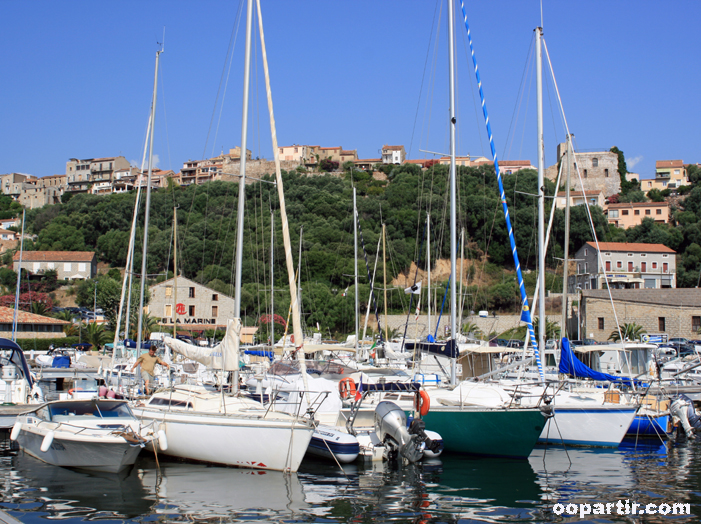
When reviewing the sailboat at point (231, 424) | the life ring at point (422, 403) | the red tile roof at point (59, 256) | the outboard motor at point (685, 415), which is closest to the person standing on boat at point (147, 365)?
the sailboat at point (231, 424)

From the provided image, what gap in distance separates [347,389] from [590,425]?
→ 592 cm

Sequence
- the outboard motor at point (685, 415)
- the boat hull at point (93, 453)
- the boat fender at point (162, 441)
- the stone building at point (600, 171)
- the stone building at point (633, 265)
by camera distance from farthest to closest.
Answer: the stone building at point (600, 171), the stone building at point (633, 265), the outboard motor at point (685, 415), the boat fender at point (162, 441), the boat hull at point (93, 453)

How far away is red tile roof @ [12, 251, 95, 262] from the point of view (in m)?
79.6

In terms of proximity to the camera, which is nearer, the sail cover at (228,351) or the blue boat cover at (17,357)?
the sail cover at (228,351)

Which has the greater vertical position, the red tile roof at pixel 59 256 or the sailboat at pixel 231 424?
the red tile roof at pixel 59 256

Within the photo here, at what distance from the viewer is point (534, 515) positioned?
9570 millimetres

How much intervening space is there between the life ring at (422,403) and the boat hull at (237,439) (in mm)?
3010

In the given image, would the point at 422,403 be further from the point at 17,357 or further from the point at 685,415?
the point at 17,357

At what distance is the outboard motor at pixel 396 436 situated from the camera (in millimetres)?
12773

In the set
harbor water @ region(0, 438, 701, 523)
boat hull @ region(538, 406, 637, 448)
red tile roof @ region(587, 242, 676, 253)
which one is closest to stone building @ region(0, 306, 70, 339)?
harbor water @ region(0, 438, 701, 523)

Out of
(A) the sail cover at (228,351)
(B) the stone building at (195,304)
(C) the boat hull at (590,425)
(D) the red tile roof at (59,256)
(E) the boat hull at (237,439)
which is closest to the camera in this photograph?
(E) the boat hull at (237,439)

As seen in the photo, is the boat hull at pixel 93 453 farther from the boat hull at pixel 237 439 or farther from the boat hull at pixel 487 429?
the boat hull at pixel 487 429

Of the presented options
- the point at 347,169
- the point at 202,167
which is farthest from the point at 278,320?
the point at 202,167

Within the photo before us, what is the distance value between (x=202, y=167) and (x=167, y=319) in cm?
8099
